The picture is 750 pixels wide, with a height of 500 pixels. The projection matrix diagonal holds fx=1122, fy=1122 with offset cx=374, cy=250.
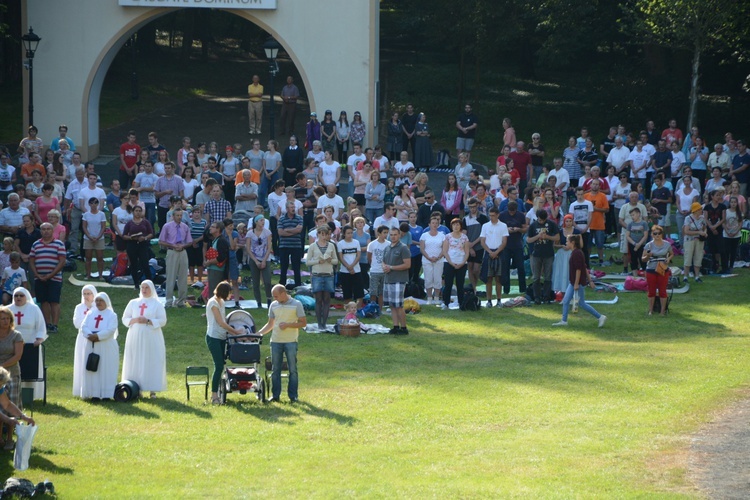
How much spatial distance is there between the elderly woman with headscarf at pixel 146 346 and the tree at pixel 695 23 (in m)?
19.7

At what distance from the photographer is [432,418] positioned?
13.2 metres

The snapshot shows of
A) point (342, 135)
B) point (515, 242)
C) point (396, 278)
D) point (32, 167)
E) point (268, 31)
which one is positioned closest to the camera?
point (396, 278)

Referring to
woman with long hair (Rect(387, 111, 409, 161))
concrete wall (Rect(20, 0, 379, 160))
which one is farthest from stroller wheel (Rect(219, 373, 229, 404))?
concrete wall (Rect(20, 0, 379, 160))

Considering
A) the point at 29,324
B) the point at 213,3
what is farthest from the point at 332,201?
the point at 213,3

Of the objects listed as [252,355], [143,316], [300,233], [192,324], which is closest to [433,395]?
[252,355]

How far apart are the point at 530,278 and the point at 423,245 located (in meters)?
3.01

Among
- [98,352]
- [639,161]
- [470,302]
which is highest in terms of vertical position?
[639,161]

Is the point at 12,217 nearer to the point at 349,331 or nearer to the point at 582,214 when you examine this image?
the point at 349,331

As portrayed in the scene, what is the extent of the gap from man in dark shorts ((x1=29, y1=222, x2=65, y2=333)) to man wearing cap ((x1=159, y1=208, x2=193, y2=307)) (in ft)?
7.06

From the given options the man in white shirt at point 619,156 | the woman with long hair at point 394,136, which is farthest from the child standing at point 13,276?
the man in white shirt at point 619,156

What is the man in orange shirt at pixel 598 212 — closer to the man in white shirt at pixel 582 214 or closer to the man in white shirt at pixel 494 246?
the man in white shirt at pixel 582 214

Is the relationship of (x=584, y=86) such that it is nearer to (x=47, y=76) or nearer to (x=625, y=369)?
(x=47, y=76)

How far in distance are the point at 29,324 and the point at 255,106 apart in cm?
2001

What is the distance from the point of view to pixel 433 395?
14.2 metres
